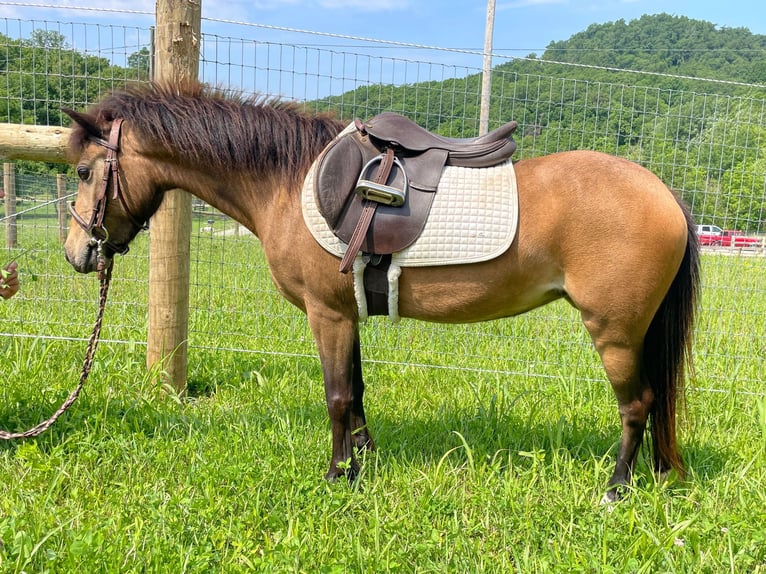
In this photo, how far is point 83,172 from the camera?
2566 mm

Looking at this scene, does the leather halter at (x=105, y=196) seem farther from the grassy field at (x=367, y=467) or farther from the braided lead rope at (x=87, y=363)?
the grassy field at (x=367, y=467)

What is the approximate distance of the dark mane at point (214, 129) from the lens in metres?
2.56

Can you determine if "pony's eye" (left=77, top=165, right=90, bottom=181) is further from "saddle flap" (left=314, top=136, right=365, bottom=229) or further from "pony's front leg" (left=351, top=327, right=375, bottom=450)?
"pony's front leg" (left=351, top=327, right=375, bottom=450)

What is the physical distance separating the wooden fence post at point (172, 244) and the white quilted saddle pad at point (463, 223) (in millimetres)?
1435

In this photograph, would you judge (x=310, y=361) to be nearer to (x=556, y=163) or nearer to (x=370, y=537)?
(x=370, y=537)

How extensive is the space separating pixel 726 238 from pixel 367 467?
3.71 meters

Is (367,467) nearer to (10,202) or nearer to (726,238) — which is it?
(726,238)

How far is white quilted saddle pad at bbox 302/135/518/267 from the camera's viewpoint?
2.36 metres

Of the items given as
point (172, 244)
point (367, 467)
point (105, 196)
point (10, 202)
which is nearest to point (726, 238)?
point (367, 467)

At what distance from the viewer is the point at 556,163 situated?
8.11 ft

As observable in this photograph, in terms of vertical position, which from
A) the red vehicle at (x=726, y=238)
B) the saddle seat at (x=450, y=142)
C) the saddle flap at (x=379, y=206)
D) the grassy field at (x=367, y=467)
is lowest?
the grassy field at (x=367, y=467)

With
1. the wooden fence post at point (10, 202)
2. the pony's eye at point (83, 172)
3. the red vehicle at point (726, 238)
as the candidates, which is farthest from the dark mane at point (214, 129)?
the red vehicle at point (726, 238)

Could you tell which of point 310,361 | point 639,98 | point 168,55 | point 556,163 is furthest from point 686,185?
point 168,55

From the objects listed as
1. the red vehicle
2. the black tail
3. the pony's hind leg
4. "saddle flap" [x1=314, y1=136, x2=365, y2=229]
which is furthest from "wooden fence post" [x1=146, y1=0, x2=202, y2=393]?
the red vehicle
